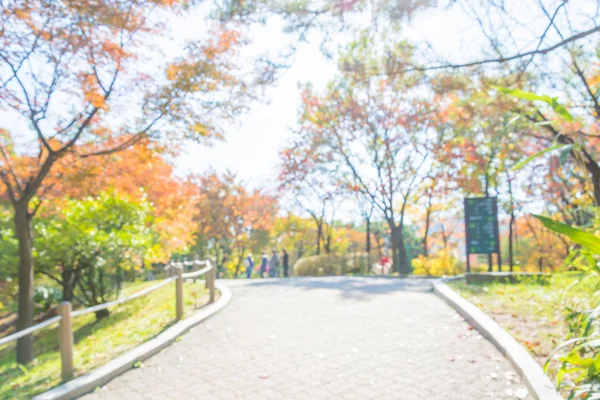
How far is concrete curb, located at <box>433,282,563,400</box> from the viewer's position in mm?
3992

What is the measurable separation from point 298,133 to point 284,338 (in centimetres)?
2000

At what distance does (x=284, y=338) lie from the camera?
692cm

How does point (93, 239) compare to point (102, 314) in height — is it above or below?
above

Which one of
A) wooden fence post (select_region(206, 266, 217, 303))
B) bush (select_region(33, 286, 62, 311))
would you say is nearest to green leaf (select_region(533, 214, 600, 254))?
wooden fence post (select_region(206, 266, 217, 303))

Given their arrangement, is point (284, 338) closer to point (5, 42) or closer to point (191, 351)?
point (191, 351)

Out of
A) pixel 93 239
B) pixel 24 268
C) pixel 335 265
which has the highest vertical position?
pixel 93 239

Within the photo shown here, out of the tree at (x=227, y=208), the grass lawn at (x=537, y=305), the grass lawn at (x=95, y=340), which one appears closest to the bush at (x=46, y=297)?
the grass lawn at (x=95, y=340)

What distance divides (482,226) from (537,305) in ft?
20.9

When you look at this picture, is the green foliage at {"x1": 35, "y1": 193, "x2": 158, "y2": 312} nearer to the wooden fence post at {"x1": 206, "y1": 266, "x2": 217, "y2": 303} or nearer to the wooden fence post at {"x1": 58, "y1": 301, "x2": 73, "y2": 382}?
the wooden fence post at {"x1": 206, "y1": 266, "x2": 217, "y2": 303}

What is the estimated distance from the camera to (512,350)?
519 cm

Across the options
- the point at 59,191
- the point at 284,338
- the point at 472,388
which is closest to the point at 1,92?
the point at 59,191

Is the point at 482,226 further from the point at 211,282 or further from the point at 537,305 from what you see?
the point at 211,282

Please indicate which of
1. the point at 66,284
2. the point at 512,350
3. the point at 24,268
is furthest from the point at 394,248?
the point at 512,350

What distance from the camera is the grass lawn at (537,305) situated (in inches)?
208
